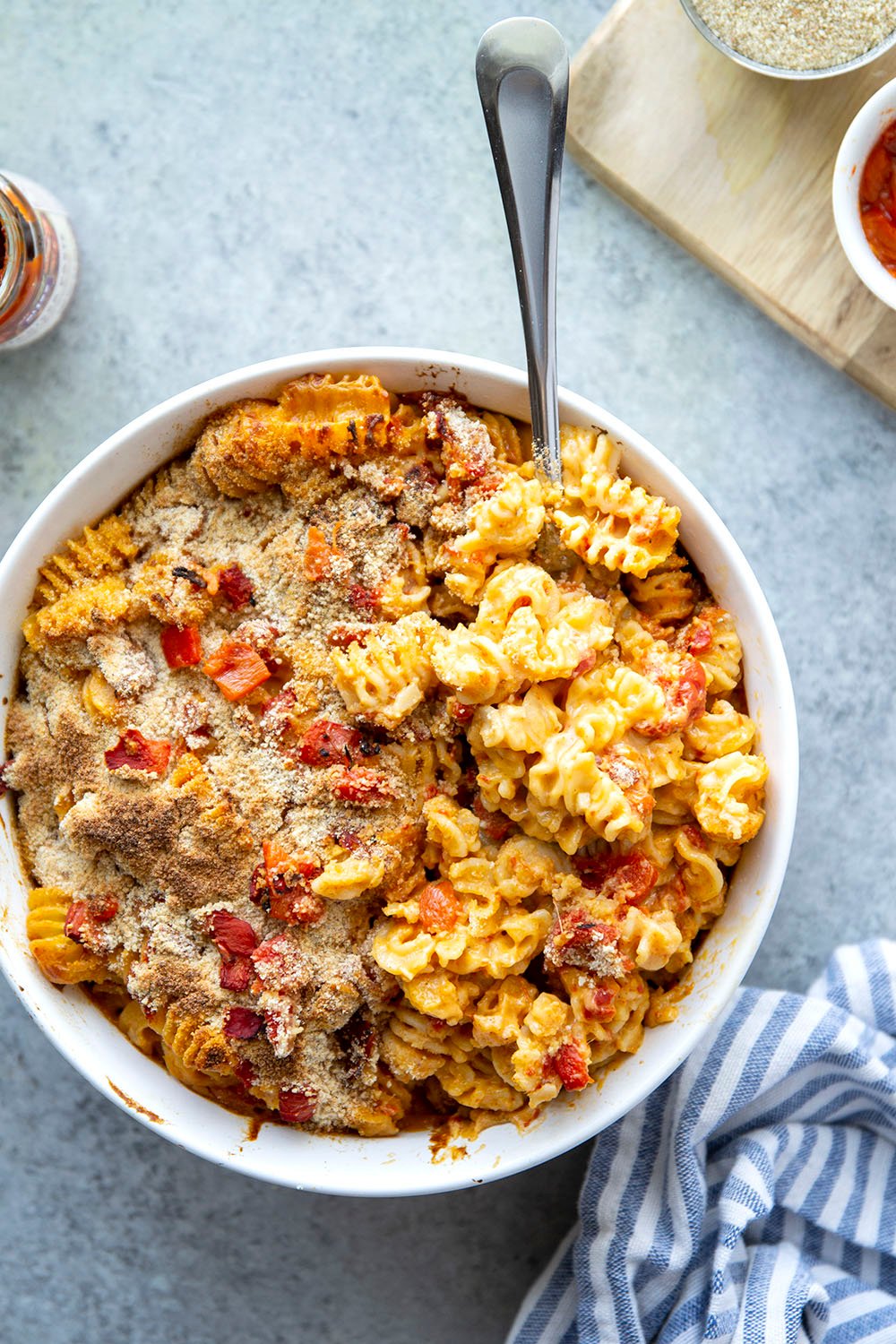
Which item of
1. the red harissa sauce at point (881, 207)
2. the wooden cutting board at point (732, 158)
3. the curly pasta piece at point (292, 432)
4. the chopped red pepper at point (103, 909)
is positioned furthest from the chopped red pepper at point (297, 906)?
the red harissa sauce at point (881, 207)

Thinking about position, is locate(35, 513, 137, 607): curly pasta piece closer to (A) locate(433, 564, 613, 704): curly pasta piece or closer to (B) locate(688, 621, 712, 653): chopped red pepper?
(A) locate(433, 564, 613, 704): curly pasta piece

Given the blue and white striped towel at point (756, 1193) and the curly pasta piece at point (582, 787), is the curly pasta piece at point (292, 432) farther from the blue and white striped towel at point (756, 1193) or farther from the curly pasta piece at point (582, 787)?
the blue and white striped towel at point (756, 1193)

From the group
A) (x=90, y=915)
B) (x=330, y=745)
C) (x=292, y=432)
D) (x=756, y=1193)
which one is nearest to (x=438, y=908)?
(x=330, y=745)

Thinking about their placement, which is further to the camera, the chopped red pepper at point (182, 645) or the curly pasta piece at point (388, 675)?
the chopped red pepper at point (182, 645)

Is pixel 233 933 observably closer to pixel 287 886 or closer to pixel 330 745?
pixel 287 886

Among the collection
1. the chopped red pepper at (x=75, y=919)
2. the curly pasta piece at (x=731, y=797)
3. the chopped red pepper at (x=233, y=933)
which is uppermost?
the curly pasta piece at (x=731, y=797)

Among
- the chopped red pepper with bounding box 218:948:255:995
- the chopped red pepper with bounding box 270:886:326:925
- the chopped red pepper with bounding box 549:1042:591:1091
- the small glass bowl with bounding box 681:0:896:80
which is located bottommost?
the chopped red pepper with bounding box 218:948:255:995

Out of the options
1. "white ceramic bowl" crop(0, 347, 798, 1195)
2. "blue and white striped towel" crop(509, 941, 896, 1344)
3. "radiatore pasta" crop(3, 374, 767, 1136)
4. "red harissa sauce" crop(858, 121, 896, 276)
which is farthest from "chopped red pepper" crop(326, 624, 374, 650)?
"red harissa sauce" crop(858, 121, 896, 276)
